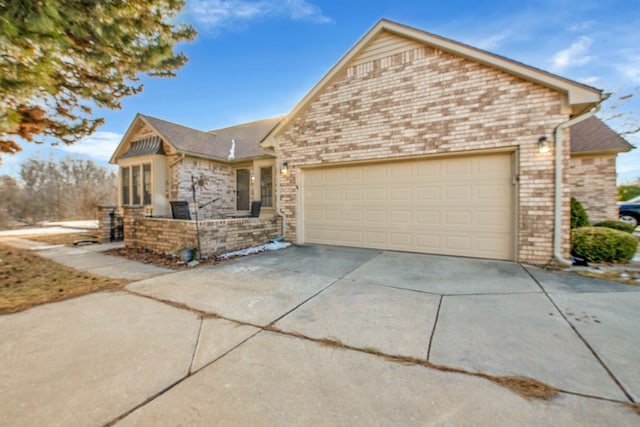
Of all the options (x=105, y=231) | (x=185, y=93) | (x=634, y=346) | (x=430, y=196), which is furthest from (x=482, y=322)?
(x=185, y=93)

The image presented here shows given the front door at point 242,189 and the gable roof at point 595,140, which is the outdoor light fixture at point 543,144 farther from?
the front door at point 242,189

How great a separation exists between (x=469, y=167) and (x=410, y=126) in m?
1.68

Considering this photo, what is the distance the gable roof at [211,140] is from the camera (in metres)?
10.2

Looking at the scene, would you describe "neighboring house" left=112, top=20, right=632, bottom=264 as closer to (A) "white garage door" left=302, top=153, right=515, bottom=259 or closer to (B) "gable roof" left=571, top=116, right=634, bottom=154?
(A) "white garage door" left=302, top=153, right=515, bottom=259

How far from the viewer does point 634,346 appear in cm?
231

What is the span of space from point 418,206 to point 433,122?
6.65 ft

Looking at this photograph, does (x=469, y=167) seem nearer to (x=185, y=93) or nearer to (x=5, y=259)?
(x=5, y=259)

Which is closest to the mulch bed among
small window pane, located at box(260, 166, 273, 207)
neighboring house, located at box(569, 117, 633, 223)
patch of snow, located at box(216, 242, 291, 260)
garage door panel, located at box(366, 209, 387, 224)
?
patch of snow, located at box(216, 242, 291, 260)

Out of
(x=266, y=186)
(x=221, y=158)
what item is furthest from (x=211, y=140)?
(x=266, y=186)

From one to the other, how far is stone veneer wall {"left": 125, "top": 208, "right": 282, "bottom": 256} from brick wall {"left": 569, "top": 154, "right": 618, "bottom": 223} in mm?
9805

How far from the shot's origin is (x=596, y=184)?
26.2ft

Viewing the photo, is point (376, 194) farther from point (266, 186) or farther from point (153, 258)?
point (153, 258)

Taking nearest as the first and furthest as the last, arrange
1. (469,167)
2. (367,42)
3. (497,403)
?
(497,403)
(469,167)
(367,42)

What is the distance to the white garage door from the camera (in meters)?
5.69
